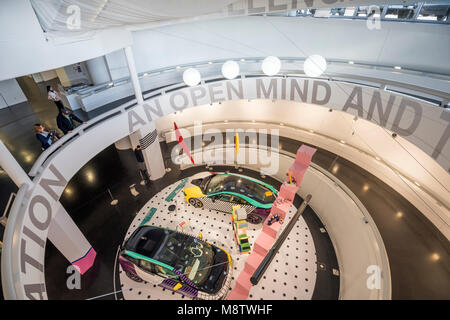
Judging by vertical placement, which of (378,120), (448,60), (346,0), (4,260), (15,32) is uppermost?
(346,0)

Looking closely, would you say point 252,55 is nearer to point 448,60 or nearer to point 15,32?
point 448,60

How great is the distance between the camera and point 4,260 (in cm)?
327

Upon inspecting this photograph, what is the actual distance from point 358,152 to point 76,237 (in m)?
11.7

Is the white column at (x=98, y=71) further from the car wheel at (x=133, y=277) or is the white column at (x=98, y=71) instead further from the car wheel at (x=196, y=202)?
the car wheel at (x=133, y=277)

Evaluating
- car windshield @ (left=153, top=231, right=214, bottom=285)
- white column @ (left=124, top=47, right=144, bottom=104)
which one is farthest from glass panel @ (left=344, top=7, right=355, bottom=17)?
car windshield @ (left=153, top=231, right=214, bottom=285)

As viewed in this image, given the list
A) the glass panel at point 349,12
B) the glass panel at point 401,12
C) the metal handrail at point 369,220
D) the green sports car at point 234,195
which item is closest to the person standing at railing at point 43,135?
the green sports car at point 234,195

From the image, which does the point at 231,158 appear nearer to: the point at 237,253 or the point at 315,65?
the point at 237,253

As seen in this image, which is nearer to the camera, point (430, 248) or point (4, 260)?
point (4, 260)

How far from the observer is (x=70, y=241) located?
7.05m

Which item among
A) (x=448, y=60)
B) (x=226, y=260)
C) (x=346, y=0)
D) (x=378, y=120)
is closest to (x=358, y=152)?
(x=378, y=120)

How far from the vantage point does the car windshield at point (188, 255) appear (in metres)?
6.65

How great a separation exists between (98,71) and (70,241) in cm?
742

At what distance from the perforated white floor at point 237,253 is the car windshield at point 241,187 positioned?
4.14 ft
